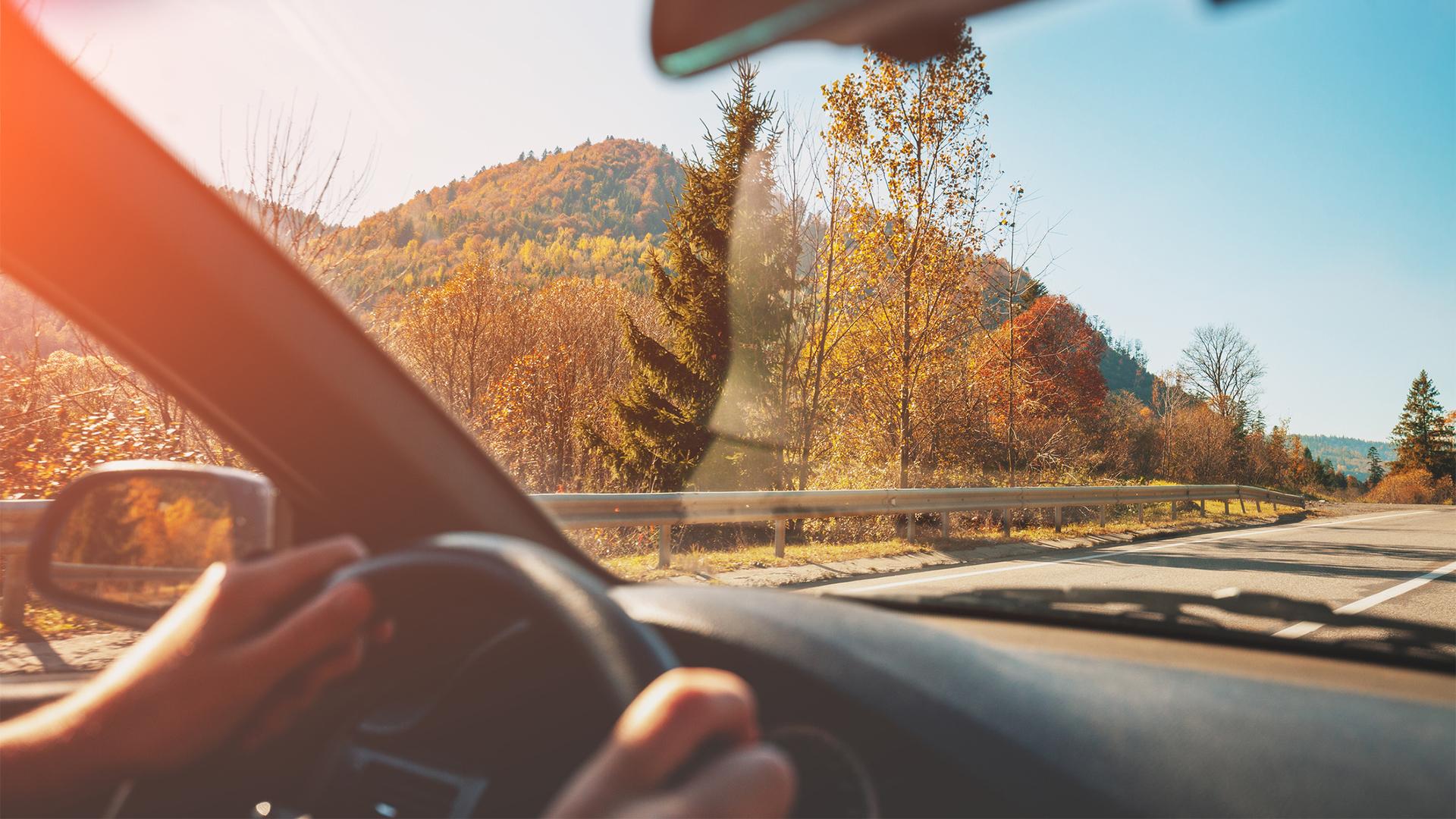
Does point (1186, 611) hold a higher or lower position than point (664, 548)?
higher

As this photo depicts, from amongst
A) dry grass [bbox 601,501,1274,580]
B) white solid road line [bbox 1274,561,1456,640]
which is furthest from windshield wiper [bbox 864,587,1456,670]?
dry grass [bbox 601,501,1274,580]

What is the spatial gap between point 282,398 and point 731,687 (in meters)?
1.30

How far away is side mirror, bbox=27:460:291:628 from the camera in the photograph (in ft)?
5.78

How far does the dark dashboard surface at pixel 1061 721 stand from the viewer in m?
1.21

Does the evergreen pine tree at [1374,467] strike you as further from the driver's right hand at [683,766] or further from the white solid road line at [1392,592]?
the driver's right hand at [683,766]

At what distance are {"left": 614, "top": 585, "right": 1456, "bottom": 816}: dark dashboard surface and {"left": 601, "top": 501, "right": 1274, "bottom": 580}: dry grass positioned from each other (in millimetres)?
4166

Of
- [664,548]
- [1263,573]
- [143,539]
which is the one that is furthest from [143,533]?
[1263,573]

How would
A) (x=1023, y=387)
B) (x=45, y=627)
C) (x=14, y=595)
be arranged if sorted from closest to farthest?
(x=14, y=595) → (x=45, y=627) → (x=1023, y=387)

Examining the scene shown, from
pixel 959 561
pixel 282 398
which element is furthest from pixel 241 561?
pixel 959 561

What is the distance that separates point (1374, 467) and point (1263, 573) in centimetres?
9228

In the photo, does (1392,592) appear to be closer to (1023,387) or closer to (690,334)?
(1023,387)

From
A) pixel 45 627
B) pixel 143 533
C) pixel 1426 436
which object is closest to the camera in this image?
pixel 143 533

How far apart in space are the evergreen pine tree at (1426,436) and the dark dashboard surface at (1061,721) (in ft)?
274

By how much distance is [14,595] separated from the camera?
4953 mm
